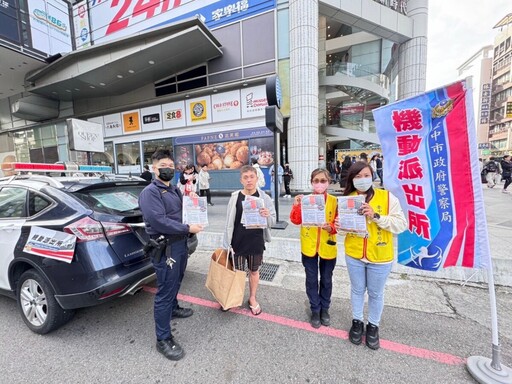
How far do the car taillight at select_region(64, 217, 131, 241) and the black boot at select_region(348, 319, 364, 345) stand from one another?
2.53 m

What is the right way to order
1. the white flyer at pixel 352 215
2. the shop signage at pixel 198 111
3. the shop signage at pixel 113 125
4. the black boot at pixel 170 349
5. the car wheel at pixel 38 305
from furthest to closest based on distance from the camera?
the shop signage at pixel 113 125, the shop signage at pixel 198 111, the car wheel at pixel 38 305, the black boot at pixel 170 349, the white flyer at pixel 352 215

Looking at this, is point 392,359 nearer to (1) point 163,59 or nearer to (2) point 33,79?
(1) point 163,59

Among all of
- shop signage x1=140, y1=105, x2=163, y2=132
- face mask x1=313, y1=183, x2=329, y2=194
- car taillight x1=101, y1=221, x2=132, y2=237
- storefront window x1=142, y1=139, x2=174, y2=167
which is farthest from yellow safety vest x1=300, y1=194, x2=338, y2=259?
shop signage x1=140, y1=105, x2=163, y2=132

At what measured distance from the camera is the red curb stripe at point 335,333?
2080 millimetres

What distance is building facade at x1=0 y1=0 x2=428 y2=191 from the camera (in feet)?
32.8

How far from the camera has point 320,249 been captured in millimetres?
2479

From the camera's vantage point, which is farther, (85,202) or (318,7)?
(318,7)

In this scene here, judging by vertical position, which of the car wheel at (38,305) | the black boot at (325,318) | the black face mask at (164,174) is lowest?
the black boot at (325,318)

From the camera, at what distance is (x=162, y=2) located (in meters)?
12.2

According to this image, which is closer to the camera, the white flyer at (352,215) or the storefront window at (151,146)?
the white flyer at (352,215)

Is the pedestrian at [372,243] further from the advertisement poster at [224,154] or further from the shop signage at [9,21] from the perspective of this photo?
the shop signage at [9,21]

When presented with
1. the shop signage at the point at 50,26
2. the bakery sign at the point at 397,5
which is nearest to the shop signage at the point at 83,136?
the shop signage at the point at 50,26

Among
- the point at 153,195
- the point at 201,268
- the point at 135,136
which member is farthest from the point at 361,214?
the point at 135,136

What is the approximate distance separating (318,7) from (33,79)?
16.0 meters
